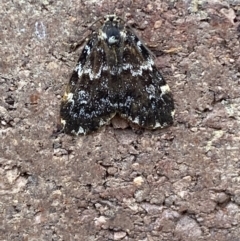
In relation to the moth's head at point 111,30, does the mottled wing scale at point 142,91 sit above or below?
below

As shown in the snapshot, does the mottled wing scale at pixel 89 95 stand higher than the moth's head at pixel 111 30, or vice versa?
the moth's head at pixel 111 30

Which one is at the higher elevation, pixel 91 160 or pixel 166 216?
pixel 91 160

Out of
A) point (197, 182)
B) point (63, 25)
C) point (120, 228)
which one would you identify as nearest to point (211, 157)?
point (197, 182)

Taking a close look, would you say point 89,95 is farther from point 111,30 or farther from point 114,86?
point 111,30

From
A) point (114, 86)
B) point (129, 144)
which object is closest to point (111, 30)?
point (114, 86)

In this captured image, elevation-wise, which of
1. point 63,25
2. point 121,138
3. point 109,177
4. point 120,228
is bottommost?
point 120,228

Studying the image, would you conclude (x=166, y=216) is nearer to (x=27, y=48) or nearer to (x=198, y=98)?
(x=198, y=98)
